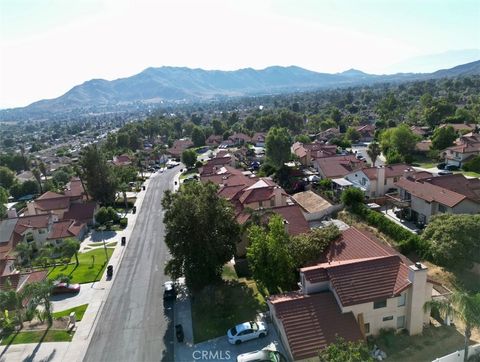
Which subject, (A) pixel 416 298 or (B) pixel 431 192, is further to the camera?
(B) pixel 431 192

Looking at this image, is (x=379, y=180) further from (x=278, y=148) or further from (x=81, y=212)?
(x=81, y=212)

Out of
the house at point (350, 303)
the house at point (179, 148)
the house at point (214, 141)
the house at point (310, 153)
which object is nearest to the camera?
the house at point (350, 303)

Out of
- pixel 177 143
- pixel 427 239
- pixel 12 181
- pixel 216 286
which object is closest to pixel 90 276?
pixel 216 286

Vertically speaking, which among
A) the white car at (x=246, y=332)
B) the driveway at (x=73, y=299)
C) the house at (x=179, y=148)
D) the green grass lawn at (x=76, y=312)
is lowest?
the house at (x=179, y=148)

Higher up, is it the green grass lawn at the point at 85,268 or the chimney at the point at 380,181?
the chimney at the point at 380,181

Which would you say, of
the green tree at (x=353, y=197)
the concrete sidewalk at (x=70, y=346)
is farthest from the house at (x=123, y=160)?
the green tree at (x=353, y=197)

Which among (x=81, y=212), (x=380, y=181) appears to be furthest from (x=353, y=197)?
(x=81, y=212)

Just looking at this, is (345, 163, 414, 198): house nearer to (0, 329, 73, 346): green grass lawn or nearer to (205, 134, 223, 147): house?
(0, 329, 73, 346): green grass lawn

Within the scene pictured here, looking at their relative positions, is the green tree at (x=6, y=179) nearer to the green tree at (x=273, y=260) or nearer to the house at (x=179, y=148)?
the house at (x=179, y=148)

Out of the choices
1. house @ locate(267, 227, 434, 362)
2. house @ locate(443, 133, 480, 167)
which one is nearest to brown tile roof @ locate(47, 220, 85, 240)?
house @ locate(267, 227, 434, 362)
